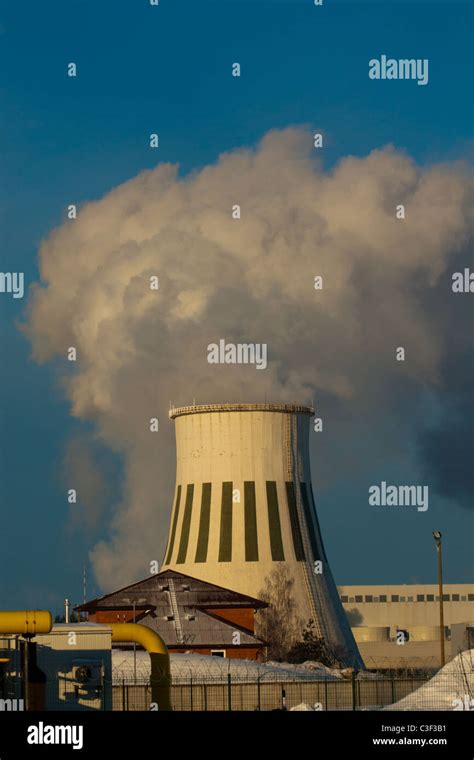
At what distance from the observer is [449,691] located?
26.0 meters

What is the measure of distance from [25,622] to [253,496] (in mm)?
32013

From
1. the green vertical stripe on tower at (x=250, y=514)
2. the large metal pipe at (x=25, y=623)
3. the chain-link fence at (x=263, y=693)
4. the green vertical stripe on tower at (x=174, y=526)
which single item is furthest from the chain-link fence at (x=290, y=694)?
the green vertical stripe on tower at (x=174, y=526)

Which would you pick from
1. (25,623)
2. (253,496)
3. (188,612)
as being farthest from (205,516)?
(25,623)

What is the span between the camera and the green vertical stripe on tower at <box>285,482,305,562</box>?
176 ft

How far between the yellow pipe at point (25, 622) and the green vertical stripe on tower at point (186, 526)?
105 ft

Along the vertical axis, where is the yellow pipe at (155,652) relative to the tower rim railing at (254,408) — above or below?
below

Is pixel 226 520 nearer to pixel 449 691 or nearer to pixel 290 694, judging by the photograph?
pixel 290 694

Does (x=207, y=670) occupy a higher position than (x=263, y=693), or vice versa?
(x=207, y=670)

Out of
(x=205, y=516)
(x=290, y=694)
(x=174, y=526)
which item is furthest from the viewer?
(x=174, y=526)

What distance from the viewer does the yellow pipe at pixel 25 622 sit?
22.0 meters

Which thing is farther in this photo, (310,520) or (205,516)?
(310,520)

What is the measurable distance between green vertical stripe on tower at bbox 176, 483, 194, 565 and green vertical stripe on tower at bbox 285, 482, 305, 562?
3.37 metres

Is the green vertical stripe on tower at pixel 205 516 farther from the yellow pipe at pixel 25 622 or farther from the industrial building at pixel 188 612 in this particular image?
the yellow pipe at pixel 25 622
